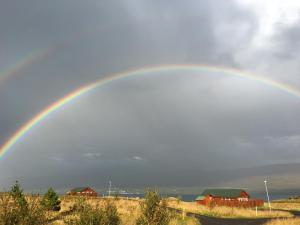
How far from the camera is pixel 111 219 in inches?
775

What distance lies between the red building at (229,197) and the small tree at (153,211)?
72.9m

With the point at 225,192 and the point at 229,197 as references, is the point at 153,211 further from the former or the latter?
the point at 225,192

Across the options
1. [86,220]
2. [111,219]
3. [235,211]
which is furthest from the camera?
[235,211]

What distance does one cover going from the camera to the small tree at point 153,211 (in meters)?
20.1

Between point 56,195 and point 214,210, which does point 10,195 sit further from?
point 214,210

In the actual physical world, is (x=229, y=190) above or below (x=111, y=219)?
above

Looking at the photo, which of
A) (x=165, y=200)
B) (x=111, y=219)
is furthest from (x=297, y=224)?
(x=111, y=219)

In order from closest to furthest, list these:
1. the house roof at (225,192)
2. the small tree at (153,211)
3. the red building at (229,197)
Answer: the small tree at (153,211), the red building at (229,197), the house roof at (225,192)

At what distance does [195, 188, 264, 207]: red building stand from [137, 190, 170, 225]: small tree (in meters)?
72.9

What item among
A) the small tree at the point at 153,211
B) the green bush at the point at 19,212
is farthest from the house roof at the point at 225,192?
the green bush at the point at 19,212

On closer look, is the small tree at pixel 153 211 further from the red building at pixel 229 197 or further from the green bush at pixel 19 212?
the red building at pixel 229 197

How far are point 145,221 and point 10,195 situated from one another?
9.43 metres

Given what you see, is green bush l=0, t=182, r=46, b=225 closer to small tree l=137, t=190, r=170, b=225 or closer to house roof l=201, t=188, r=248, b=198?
small tree l=137, t=190, r=170, b=225

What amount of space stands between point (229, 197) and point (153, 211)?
82.9 metres
